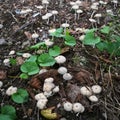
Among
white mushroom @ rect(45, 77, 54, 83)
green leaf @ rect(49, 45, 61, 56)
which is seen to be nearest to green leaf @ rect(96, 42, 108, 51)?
green leaf @ rect(49, 45, 61, 56)

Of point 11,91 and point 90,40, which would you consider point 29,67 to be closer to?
point 11,91

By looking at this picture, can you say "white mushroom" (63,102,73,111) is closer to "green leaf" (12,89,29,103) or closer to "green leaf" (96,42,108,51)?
"green leaf" (12,89,29,103)

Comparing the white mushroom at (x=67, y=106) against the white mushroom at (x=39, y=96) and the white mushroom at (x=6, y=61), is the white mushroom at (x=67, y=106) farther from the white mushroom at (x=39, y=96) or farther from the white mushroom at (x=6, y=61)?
the white mushroom at (x=6, y=61)

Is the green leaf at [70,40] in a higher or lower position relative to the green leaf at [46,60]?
higher

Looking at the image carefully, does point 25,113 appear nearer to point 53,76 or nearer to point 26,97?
point 26,97

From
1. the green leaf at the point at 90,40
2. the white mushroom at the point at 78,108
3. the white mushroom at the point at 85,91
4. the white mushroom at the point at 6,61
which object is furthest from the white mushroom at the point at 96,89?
the white mushroom at the point at 6,61
